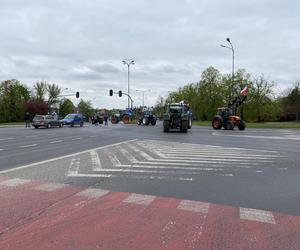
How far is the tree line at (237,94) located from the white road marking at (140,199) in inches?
2614

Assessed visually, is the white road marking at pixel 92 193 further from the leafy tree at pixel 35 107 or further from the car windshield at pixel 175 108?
the leafy tree at pixel 35 107

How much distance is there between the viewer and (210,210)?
6.62 m

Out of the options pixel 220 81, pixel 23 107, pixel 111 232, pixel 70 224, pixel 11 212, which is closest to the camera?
pixel 111 232

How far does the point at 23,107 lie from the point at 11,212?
99250 mm

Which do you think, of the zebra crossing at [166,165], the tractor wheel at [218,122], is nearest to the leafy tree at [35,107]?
the tractor wheel at [218,122]

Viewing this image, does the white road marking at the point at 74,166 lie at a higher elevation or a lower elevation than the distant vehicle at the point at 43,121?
lower

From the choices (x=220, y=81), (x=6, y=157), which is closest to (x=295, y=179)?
(x=6, y=157)

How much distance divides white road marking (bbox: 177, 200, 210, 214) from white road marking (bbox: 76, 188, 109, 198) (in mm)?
1619

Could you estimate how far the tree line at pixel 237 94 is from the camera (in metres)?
78.7

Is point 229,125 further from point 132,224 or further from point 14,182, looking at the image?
point 132,224

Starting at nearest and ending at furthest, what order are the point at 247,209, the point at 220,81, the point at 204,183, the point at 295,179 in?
the point at 247,209
the point at 204,183
the point at 295,179
the point at 220,81

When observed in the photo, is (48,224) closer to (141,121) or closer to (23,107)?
(141,121)

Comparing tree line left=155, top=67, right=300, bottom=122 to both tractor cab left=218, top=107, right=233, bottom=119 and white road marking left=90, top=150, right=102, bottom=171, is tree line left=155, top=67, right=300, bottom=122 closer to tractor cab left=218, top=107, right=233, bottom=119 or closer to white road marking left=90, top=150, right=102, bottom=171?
tractor cab left=218, top=107, right=233, bottom=119

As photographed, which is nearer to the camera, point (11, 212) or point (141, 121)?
point (11, 212)
